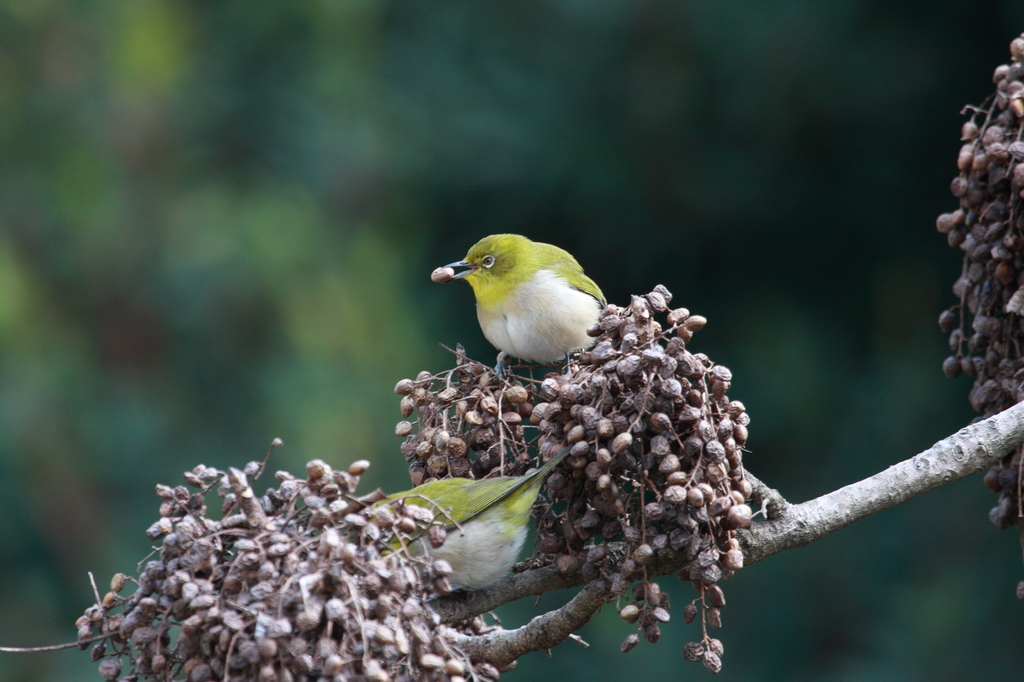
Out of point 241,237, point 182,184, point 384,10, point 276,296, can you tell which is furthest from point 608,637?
point 384,10

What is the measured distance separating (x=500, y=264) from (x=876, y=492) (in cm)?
214

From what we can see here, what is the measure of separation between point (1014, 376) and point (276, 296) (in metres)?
5.90

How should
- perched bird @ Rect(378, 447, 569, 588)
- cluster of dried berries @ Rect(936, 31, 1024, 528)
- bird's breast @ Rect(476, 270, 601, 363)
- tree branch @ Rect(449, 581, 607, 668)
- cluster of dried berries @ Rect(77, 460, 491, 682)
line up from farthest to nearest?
bird's breast @ Rect(476, 270, 601, 363) < perched bird @ Rect(378, 447, 569, 588) < cluster of dried berries @ Rect(936, 31, 1024, 528) < tree branch @ Rect(449, 581, 607, 668) < cluster of dried berries @ Rect(77, 460, 491, 682)

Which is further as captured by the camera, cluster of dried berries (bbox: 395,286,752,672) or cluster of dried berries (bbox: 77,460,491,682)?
cluster of dried berries (bbox: 395,286,752,672)

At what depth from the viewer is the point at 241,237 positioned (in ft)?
25.3

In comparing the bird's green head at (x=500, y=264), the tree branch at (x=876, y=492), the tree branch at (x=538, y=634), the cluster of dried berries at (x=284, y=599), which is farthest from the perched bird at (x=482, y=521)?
the bird's green head at (x=500, y=264)

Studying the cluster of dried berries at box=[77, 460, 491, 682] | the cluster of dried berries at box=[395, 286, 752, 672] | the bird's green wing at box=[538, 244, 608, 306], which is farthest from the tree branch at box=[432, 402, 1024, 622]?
the bird's green wing at box=[538, 244, 608, 306]

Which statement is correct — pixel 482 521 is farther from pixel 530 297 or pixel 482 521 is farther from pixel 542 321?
pixel 530 297

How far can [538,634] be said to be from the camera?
8.44 feet

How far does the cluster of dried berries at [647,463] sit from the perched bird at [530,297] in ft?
4.44

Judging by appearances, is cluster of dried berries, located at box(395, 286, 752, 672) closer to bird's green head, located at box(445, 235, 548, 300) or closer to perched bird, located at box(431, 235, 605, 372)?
perched bird, located at box(431, 235, 605, 372)

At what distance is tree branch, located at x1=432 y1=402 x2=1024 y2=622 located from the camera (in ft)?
8.12

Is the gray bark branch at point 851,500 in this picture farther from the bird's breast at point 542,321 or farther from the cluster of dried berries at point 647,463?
the bird's breast at point 542,321

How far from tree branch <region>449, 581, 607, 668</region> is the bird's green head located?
70.4 inches
